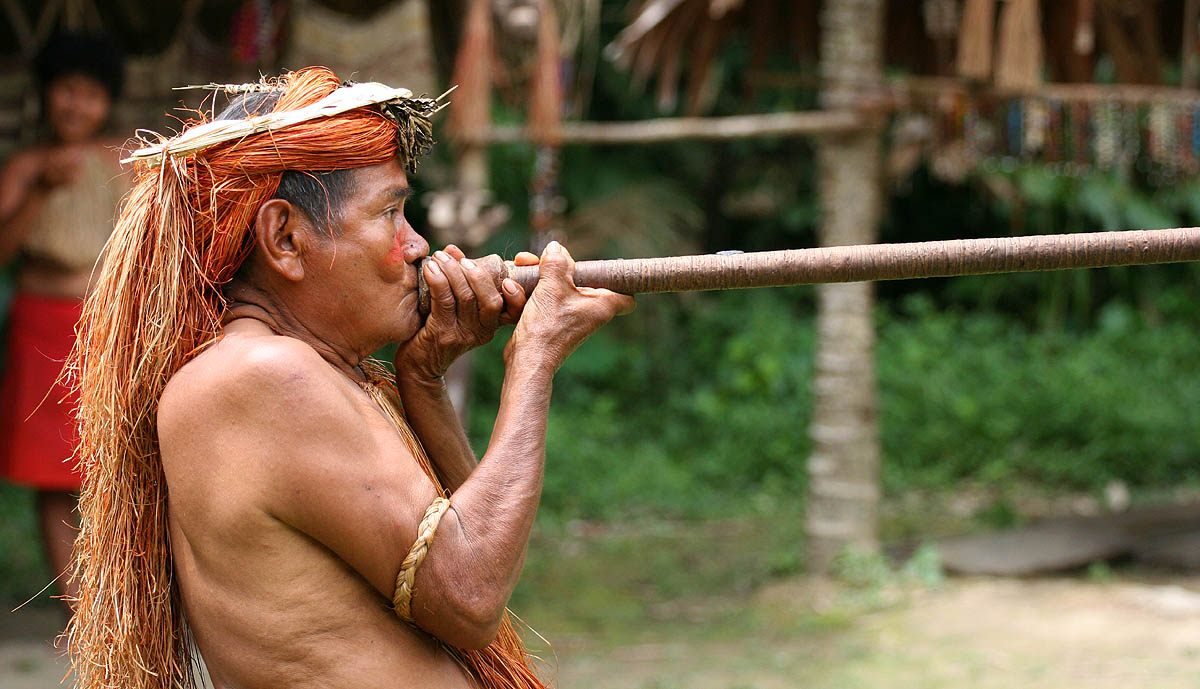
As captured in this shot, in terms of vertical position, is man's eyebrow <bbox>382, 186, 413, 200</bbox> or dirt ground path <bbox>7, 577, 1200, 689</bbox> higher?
man's eyebrow <bbox>382, 186, 413, 200</bbox>

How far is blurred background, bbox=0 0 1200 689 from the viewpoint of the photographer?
212 inches

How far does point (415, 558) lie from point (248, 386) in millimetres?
314

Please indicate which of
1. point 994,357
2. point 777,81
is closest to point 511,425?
point 777,81

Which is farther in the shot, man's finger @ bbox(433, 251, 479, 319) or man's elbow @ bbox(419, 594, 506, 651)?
man's finger @ bbox(433, 251, 479, 319)

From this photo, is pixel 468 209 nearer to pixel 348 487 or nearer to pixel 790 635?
pixel 790 635

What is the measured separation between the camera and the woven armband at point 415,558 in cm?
163

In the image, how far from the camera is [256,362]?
1.63m

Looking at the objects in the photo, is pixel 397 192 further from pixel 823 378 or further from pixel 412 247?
pixel 823 378

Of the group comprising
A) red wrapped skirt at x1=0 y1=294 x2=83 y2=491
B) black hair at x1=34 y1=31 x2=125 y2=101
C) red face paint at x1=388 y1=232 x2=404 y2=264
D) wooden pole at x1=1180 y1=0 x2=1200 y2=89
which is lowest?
red wrapped skirt at x1=0 y1=294 x2=83 y2=491

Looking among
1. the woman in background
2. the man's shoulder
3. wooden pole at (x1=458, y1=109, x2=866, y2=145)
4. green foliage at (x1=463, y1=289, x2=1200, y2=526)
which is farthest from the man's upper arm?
green foliage at (x1=463, y1=289, x2=1200, y2=526)

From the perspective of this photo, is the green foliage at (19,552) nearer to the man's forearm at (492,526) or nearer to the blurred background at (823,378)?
the blurred background at (823,378)

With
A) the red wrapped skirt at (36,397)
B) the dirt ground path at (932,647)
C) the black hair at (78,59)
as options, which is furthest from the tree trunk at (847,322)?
the red wrapped skirt at (36,397)

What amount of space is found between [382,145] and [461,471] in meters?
0.58

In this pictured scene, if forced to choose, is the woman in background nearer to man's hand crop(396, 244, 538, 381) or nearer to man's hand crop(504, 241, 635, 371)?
man's hand crop(396, 244, 538, 381)
